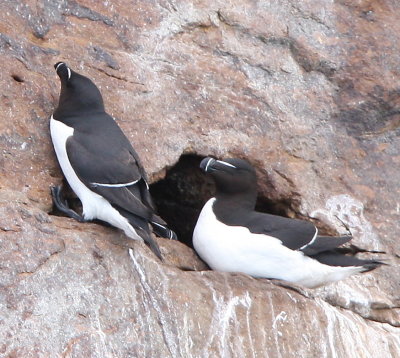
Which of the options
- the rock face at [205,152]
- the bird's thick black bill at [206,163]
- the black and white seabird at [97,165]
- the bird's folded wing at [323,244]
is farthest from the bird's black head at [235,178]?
the black and white seabird at [97,165]

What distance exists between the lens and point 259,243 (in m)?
A: 6.24

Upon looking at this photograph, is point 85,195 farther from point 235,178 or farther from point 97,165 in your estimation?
point 235,178

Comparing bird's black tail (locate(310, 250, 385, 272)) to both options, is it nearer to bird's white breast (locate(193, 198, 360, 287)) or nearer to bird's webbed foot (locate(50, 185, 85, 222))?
bird's white breast (locate(193, 198, 360, 287))

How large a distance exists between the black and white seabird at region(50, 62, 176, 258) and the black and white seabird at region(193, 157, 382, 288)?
0.60 meters

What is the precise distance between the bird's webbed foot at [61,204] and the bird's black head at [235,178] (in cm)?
97

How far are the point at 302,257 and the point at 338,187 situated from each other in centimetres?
92

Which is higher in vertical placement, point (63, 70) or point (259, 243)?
point (63, 70)

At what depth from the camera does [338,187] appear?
280 inches

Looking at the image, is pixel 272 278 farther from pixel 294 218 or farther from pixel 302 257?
pixel 294 218

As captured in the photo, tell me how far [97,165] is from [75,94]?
0.61 meters

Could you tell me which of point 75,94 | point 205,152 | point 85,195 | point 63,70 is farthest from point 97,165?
point 205,152

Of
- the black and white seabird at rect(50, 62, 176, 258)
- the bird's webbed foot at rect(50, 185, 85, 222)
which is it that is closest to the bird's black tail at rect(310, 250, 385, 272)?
the black and white seabird at rect(50, 62, 176, 258)

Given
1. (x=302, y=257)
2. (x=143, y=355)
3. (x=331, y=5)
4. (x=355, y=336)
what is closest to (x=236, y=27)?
(x=331, y=5)

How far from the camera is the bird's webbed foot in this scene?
5.90m
